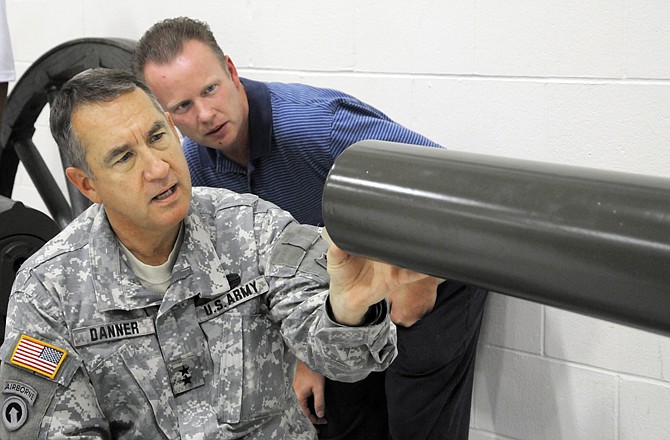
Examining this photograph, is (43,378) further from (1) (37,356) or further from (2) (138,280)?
(2) (138,280)

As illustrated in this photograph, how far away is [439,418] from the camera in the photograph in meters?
2.21

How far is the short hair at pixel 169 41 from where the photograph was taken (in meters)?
2.11

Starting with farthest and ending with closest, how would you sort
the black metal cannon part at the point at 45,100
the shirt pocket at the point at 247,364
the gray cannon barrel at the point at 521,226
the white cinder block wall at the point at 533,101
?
the black metal cannon part at the point at 45,100, the white cinder block wall at the point at 533,101, the shirt pocket at the point at 247,364, the gray cannon barrel at the point at 521,226

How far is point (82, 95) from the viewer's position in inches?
62.0

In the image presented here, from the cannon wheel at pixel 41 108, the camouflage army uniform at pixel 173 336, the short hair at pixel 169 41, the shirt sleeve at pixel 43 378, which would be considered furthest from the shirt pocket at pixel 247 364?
the cannon wheel at pixel 41 108

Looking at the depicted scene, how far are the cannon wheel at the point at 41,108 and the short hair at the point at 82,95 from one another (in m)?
1.04

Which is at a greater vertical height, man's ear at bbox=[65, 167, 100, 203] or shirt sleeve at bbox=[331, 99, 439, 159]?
man's ear at bbox=[65, 167, 100, 203]

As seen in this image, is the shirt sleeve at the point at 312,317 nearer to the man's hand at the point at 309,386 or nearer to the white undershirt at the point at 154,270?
the white undershirt at the point at 154,270

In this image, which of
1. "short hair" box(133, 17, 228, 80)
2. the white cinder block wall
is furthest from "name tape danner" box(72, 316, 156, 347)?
the white cinder block wall

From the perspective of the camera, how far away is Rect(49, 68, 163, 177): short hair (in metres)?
1.58

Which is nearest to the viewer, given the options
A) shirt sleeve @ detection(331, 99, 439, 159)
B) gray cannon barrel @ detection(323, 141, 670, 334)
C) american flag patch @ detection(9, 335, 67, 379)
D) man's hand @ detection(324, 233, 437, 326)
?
gray cannon barrel @ detection(323, 141, 670, 334)

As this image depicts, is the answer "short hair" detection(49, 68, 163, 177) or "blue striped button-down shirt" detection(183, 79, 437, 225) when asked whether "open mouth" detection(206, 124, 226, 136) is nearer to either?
"blue striped button-down shirt" detection(183, 79, 437, 225)

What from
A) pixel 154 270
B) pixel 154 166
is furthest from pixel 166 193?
pixel 154 270

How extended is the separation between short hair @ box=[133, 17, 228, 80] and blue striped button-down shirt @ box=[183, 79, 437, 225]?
6.0 inches
